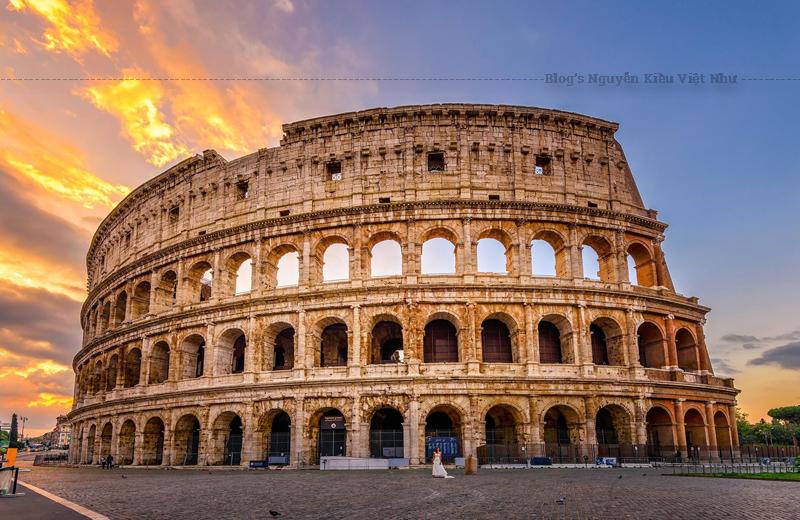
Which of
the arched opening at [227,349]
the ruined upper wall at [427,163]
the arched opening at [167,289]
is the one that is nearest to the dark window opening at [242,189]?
the ruined upper wall at [427,163]

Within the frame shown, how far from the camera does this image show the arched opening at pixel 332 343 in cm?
3256

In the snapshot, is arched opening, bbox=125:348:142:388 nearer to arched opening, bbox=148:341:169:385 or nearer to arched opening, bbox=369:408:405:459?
arched opening, bbox=148:341:169:385

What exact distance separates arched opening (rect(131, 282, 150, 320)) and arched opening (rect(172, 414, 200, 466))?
9.19m

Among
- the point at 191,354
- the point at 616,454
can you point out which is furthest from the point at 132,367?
the point at 616,454

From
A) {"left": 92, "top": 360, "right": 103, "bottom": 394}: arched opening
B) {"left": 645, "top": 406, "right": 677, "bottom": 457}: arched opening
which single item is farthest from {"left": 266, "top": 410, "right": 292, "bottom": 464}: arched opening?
{"left": 645, "top": 406, "right": 677, "bottom": 457}: arched opening

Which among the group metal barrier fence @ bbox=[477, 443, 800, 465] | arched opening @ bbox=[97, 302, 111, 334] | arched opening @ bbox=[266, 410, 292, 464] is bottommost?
metal barrier fence @ bbox=[477, 443, 800, 465]

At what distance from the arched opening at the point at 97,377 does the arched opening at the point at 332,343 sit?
59.3 ft

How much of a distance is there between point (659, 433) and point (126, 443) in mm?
31089

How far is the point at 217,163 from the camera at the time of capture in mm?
36562

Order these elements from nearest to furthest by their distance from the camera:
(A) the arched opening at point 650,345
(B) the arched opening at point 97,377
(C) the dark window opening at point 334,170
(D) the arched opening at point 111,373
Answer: (A) the arched opening at point 650,345
(C) the dark window opening at point 334,170
(D) the arched opening at point 111,373
(B) the arched opening at point 97,377

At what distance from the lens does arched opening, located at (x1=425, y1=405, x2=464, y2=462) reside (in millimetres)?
27766

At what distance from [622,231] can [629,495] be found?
2174 centimetres

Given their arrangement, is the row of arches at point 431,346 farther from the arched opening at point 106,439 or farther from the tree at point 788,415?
the tree at point 788,415

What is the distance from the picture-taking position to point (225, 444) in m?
31.5
